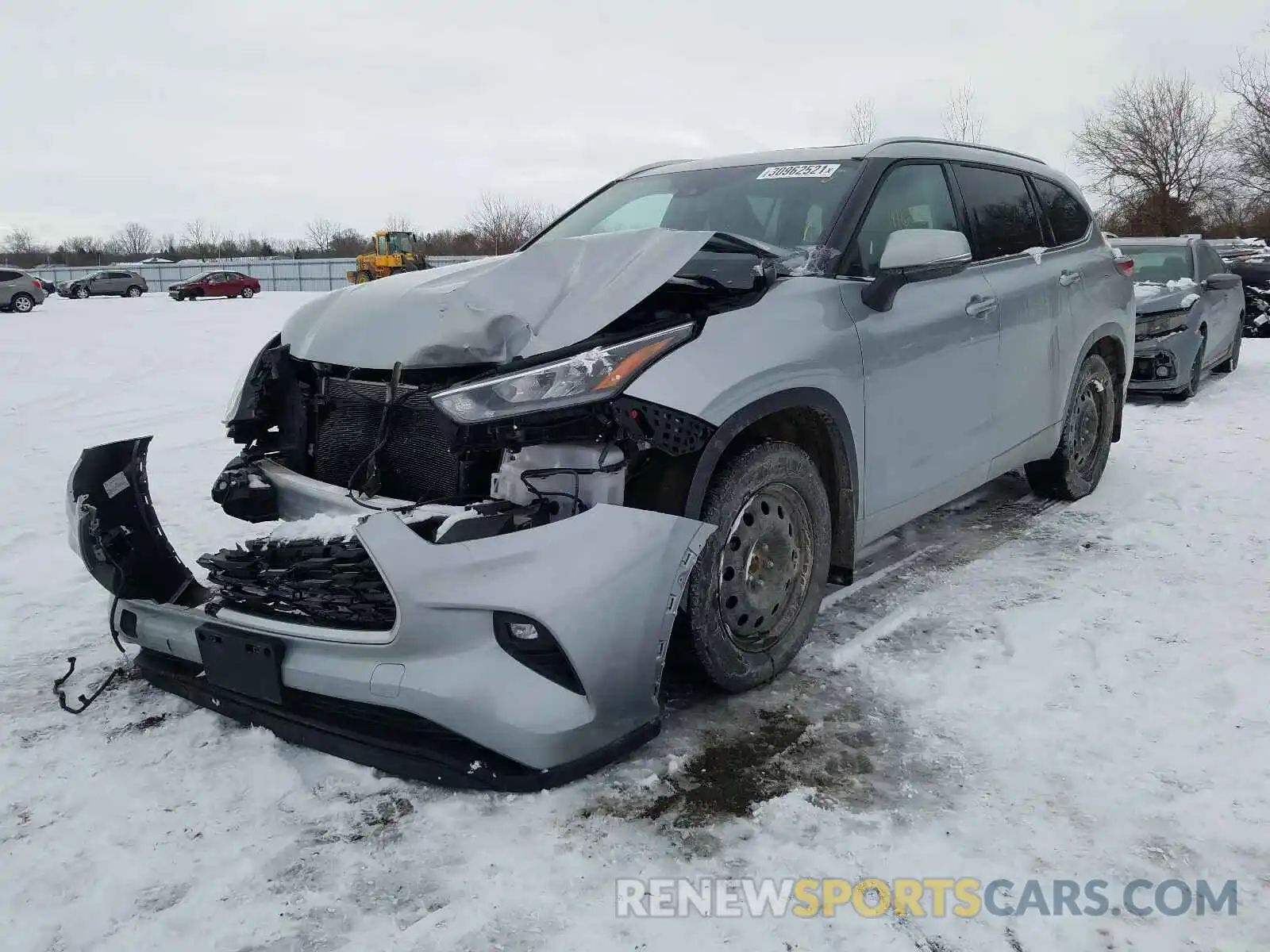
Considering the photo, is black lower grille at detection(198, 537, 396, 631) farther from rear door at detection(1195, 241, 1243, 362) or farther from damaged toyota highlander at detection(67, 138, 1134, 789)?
rear door at detection(1195, 241, 1243, 362)

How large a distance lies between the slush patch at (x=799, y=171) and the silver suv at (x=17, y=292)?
33.3m

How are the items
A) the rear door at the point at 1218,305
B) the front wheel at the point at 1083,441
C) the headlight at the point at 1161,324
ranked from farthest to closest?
the rear door at the point at 1218,305 → the headlight at the point at 1161,324 → the front wheel at the point at 1083,441

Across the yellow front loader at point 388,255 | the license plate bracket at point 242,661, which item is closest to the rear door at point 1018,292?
the license plate bracket at point 242,661

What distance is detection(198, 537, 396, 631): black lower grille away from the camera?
243cm

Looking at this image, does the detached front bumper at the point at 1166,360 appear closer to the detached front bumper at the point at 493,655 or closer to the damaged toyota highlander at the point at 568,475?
the damaged toyota highlander at the point at 568,475

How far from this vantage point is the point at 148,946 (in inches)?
77.0

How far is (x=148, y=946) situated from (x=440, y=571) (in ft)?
3.34

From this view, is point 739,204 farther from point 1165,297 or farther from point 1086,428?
point 1165,297

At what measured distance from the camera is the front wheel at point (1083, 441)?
5.07 m

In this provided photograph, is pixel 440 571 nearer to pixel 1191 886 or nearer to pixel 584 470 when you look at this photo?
pixel 584 470

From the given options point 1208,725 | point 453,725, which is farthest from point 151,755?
point 1208,725

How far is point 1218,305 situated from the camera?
Answer: 9578 mm

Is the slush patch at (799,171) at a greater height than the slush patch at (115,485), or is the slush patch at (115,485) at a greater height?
the slush patch at (799,171)

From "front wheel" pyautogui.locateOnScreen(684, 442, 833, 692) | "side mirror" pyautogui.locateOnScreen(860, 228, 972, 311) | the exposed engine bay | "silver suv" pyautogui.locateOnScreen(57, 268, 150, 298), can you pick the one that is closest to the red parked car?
"silver suv" pyautogui.locateOnScreen(57, 268, 150, 298)
